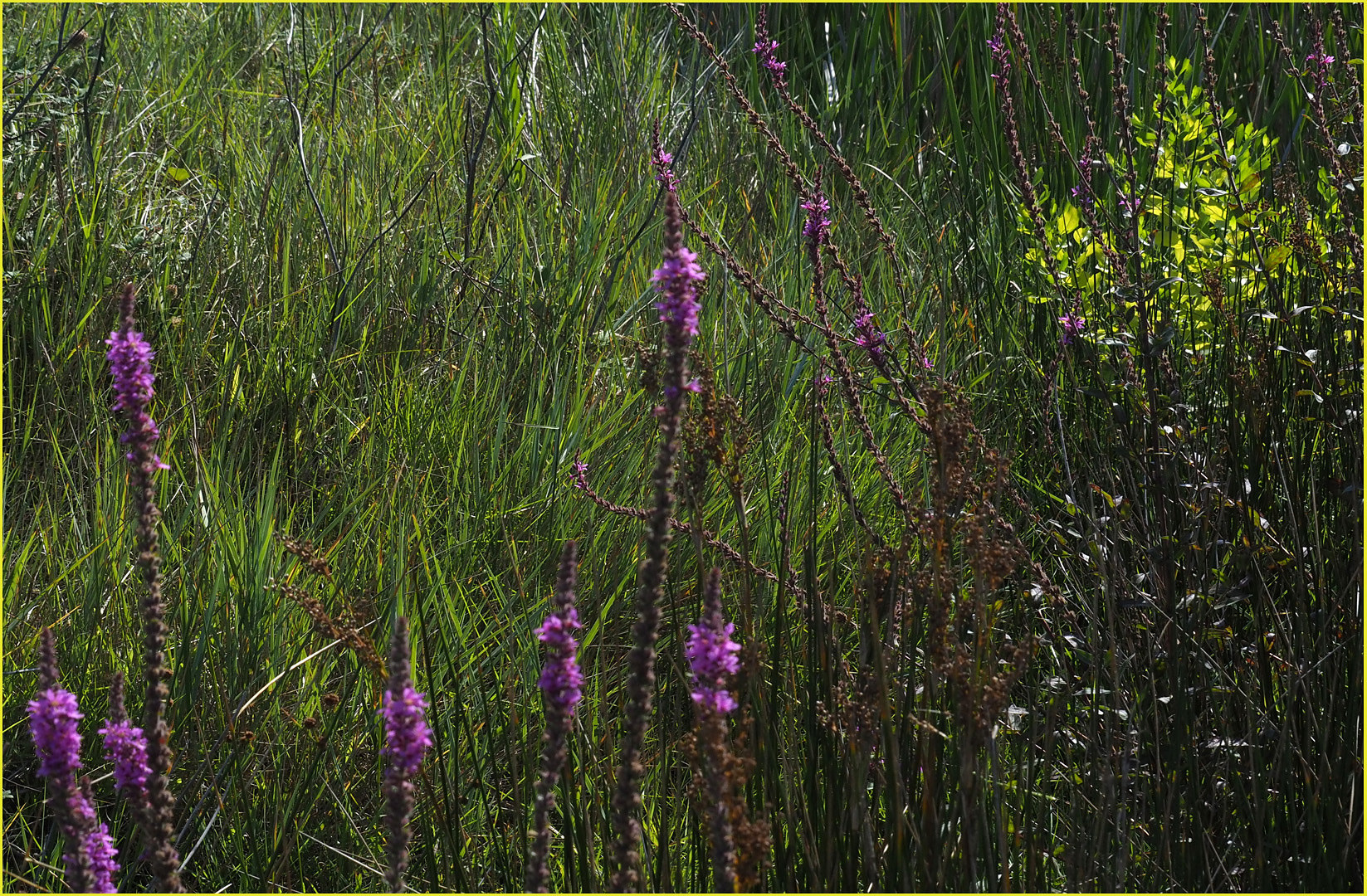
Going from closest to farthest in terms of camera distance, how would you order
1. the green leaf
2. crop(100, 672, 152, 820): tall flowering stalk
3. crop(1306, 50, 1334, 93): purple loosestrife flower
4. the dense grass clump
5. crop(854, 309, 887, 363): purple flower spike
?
1. crop(100, 672, 152, 820): tall flowering stalk
2. the dense grass clump
3. crop(854, 309, 887, 363): purple flower spike
4. crop(1306, 50, 1334, 93): purple loosestrife flower
5. the green leaf

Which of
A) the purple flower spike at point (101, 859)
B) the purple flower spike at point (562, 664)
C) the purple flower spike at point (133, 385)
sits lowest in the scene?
the purple flower spike at point (101, 859)

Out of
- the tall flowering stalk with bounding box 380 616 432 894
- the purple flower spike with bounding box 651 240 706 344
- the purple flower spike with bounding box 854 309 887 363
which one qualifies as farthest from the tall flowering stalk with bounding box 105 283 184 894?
the purple flower spike with bounding box 854 309 887 363

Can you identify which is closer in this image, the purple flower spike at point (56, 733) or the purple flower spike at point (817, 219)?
the purple flower spike at point (56, 733)

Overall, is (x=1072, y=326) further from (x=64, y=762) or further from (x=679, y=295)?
(x=64, y=762)

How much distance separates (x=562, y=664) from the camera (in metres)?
1.04

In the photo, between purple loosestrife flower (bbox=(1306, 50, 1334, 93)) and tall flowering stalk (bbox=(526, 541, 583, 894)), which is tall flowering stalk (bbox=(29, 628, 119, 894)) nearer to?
tall flowering stalk (bbox=(526, 541, 583, 894))

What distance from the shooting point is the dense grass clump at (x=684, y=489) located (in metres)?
1.59

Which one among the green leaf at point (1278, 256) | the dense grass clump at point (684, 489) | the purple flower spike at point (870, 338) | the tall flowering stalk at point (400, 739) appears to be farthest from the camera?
the green leaf at point (1278, 256)

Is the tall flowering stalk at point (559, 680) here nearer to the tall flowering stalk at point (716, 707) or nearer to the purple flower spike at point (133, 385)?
the tall flowering stalk at point (716, 707)

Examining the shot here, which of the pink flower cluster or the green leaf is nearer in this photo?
the pink flower cluster

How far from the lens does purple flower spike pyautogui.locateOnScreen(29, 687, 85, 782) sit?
41.8 inches

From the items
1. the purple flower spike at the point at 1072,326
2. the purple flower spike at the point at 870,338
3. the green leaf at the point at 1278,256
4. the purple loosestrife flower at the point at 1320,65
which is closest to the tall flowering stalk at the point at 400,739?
the purple flower spike at the point at 870,338

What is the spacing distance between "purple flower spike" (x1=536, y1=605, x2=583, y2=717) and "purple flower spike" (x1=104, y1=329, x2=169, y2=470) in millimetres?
400

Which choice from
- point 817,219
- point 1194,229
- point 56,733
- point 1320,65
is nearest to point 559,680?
point 56,733
